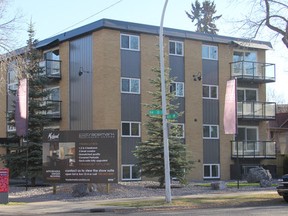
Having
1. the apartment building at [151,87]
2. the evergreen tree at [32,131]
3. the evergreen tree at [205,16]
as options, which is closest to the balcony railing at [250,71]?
the apartment building at [151,87]

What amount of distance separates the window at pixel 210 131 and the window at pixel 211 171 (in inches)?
80.7

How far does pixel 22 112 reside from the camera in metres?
26.9

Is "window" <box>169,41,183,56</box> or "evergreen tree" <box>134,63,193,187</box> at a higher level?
"window" <box>169,41,183,56</box>

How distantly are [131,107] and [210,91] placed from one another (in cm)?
681

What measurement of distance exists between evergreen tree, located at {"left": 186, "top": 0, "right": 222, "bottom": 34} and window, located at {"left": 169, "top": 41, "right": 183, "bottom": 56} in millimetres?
47283

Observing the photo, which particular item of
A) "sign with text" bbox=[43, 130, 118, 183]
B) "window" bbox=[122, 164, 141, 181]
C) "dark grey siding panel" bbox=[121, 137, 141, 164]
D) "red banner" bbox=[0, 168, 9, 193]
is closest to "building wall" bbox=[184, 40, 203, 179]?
"dark grey siding panel" bbox=[121, 137, 141, 164]

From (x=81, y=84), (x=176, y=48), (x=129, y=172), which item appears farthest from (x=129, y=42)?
(x=129, y=172)

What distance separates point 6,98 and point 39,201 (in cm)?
2166

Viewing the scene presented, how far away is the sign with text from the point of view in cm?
2300

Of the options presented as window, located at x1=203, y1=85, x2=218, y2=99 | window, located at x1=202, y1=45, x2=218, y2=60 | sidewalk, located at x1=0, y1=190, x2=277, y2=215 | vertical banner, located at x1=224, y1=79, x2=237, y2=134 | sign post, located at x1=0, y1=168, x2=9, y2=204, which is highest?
window, located at x1=202, y1=45, x2=218, y2=60

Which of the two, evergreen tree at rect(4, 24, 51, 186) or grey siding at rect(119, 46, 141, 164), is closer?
evergreen tree at rect(4, 24, 51, 186)

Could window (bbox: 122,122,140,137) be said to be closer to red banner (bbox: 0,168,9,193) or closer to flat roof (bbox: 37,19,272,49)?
flat roof (bbox: 37,19,272,49)

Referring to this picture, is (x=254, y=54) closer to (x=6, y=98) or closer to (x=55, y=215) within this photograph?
(x=6, y=98)

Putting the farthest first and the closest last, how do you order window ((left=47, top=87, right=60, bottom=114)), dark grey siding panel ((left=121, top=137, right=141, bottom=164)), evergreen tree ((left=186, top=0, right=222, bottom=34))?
evergreen tree ((left=186, top=0, right=222, bottom=34)) < window ((left=47, top=87, right=60, bottom=114)) < dark grey siding panel ((left=121, top=137, right=141, bottom=164))
